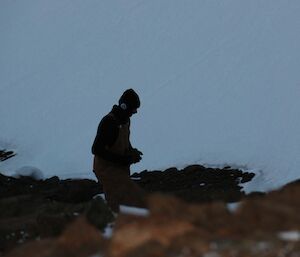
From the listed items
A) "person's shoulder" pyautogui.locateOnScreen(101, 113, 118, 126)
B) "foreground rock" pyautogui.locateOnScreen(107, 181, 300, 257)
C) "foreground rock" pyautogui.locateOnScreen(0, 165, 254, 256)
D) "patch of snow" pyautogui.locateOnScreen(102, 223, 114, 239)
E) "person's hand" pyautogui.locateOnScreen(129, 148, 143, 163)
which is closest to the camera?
"foreground rock" pyautogui.locateOnScreen(107, 181, 300, 257)

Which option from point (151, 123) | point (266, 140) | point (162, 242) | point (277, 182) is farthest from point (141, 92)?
point (162, 242)

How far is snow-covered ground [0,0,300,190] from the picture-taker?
20.8 m

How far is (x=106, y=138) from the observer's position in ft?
25.3

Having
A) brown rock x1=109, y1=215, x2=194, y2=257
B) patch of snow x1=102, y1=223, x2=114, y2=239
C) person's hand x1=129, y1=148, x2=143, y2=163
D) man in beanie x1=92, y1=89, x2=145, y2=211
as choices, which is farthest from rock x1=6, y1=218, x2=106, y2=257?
person's hand x1=129, y1=148, x2=143, y2=163

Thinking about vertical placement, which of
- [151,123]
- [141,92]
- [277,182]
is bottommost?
[277,182]

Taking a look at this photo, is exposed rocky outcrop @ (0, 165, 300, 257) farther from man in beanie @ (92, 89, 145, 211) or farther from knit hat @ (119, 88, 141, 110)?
knit hat @ (119, 88, 141, 110)

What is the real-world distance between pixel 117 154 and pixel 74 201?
3.71 meters

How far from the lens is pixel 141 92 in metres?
28.0

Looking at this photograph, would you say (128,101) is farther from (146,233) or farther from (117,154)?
(146,233)

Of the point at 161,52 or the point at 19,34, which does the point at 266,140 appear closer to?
the point at 161,52

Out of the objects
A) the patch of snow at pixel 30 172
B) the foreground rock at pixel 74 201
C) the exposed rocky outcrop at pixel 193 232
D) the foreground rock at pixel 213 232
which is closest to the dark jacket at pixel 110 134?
the foreground rock at pixel 74 201

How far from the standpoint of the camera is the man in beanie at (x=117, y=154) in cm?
771

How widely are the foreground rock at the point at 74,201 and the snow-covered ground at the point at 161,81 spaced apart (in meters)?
1.55

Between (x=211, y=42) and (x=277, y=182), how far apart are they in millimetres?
15322
